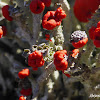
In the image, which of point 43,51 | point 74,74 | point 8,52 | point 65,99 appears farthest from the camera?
point 8,52

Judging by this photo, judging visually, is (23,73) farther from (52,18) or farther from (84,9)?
(84,9)

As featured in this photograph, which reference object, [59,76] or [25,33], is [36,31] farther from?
[59,76]

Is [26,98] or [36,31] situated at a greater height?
[36,31]

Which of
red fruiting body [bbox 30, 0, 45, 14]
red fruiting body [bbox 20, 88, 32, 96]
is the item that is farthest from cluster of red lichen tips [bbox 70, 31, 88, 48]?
red fruiting body [bbox 20, 88, 32, 96]

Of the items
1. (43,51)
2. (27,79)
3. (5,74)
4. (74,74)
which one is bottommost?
(5,74)

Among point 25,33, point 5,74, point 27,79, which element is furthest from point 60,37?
point 5,74

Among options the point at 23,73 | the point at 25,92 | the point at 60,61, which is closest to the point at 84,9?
the point at 60,61
